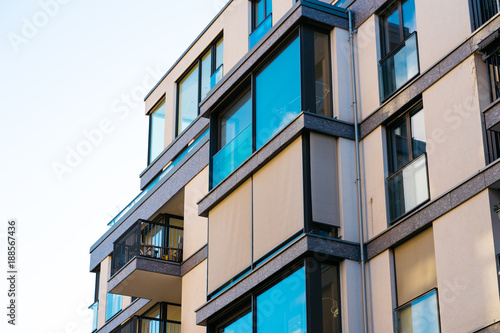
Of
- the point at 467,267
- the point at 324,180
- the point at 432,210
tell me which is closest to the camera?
the point at 467,267

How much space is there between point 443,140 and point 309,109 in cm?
315

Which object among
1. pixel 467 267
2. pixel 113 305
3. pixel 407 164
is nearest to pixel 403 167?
pixel 407 164

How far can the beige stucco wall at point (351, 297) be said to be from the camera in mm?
17078

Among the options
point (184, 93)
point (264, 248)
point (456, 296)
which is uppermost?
point (184, 93)

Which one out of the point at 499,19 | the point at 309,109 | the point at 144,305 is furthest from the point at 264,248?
the point at 144,305

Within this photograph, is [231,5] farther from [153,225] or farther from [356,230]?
[356,230]

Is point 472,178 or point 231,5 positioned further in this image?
point 231,5

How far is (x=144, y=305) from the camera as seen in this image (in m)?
26.8

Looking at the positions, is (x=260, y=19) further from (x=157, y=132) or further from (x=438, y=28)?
(x=438, y=28)

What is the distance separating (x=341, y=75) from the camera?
19.6m

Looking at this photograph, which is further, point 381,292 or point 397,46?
point 397,46

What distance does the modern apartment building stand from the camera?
1595cm

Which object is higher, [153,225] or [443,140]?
[153,225]

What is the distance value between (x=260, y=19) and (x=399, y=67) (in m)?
7.02
